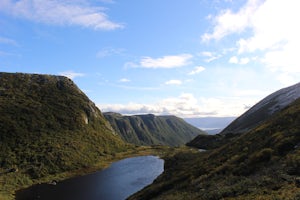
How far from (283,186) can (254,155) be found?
11621 millimetres

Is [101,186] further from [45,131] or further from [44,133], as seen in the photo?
[45,131]

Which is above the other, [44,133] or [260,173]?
[44,133]

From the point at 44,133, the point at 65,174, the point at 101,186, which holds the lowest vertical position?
the point at 101,186

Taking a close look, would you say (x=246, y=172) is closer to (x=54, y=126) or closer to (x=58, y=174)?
(x=58, y=174)

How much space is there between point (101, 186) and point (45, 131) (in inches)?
2523

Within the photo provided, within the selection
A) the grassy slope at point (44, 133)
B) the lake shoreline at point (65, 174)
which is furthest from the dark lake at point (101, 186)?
the grassy slope at point (44, 133)

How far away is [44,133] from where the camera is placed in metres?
146

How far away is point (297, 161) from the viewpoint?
29453mm

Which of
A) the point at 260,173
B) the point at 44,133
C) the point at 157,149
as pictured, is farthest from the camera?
the point at 157,149

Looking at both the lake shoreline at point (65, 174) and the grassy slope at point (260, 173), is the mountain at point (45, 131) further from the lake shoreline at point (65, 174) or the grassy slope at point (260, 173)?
the grassy slope at point (260, 173)

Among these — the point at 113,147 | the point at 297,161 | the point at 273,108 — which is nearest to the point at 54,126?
the point at 113,147

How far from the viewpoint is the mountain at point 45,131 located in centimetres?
12194

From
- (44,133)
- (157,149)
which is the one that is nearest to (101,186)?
(44,133)

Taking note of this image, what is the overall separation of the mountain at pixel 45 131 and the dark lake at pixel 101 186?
1599cm
